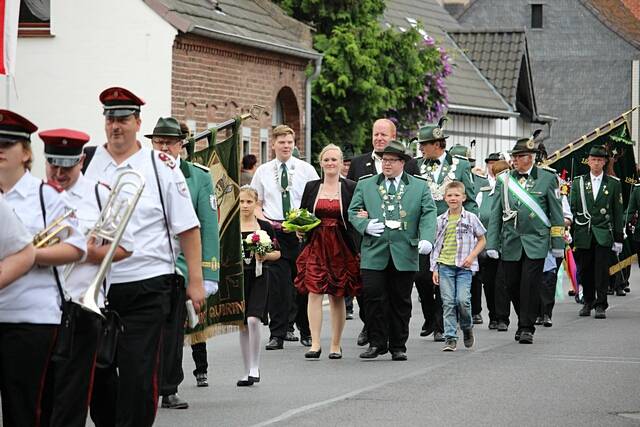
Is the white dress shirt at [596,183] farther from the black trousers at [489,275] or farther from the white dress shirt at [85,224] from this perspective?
the white dress shirt at [85,224]

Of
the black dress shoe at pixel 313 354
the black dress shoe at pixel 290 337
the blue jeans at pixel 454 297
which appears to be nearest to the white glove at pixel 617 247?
the blue jeans at pixel 454 297

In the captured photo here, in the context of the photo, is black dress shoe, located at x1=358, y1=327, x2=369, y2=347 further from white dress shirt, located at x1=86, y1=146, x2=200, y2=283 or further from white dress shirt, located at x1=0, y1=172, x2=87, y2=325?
white dress shirt, located at x1=0, y1=172, x2=87, y2=325

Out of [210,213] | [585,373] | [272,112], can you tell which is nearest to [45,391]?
[210,213]

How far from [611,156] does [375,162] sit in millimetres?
6629

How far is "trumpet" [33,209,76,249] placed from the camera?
7.24 metres

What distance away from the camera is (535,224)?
16062 mm

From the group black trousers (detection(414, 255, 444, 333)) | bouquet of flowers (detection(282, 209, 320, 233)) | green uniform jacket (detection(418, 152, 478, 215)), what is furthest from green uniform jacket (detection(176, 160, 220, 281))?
green uniform jacket (detection(418, 152, 478, 215))

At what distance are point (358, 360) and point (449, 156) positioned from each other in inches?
124

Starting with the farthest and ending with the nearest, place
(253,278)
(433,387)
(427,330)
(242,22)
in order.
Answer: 1. (242,22)
2. (427,330)
3. (253,278)
4. (433,387)

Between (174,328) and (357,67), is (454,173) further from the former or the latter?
(357,67)

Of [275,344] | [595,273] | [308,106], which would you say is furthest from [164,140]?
[308,106]

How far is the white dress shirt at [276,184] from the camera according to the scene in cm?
1584

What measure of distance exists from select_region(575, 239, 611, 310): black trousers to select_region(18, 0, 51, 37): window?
10836mm

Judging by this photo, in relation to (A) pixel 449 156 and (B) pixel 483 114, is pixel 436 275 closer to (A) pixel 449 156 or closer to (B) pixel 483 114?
(A) pixel 449 156
